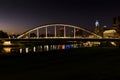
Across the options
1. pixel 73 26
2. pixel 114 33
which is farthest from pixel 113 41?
pixel 114 33

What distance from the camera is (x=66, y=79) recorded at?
15703 millimetres

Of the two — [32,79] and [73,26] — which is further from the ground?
[73,26]

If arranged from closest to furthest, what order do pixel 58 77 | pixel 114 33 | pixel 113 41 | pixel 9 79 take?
1. pixel 9 79
2. pixel 58 77
3. pixel 113 41
4. pixel 114 33

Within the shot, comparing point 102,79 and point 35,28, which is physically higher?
point 35,28

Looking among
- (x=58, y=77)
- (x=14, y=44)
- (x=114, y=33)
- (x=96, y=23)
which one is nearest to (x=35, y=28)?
(x=14, y=44)

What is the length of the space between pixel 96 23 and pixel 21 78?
7248 inches

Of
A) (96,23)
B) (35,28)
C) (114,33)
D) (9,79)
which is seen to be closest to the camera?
(9,79)

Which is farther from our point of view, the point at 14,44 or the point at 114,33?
the point at 114,33

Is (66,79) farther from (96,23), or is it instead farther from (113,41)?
(96,23)

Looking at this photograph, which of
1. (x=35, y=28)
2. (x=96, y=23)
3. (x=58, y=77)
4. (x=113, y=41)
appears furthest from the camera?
(x=96, y=23)

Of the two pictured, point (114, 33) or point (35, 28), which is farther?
point (114, 33)

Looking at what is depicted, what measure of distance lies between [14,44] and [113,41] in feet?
150

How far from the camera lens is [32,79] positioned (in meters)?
15.6

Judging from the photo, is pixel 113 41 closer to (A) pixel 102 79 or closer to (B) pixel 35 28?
(B) pixel 35 28
